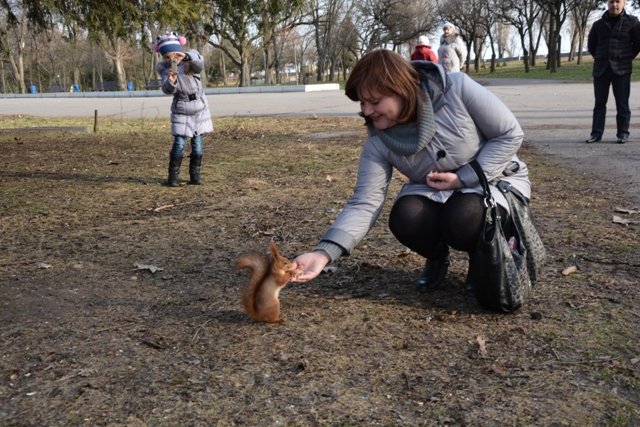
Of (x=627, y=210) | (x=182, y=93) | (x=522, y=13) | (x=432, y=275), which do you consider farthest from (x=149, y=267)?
(x=522, y=13)

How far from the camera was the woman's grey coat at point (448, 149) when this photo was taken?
8.55 ft

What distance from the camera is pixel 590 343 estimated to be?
2400mm

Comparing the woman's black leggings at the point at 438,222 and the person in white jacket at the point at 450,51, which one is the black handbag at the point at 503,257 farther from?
the person in white jacket at the point at 450,51

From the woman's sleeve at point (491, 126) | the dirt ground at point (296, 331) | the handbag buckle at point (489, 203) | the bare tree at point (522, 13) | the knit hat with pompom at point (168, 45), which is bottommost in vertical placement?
the dirt ground at point (296, 331)

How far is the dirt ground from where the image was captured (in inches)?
79.7

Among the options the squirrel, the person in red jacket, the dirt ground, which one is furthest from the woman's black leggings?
the person in red jacket

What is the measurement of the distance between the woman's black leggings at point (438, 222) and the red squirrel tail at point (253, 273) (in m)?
0.67

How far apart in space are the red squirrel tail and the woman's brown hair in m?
0.73

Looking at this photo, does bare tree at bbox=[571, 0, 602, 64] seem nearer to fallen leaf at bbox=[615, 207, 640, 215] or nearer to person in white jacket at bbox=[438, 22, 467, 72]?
person in white jacket at bbox=[438, 22, 467, 72]

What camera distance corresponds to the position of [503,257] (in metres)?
2.54

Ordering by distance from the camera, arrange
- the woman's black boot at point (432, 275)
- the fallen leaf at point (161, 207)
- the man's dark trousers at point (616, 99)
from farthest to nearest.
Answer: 1. the man's dark trousers at point (616, 99)
2. the fallen leaf at point (161, 207)
3. the woman's black boot at point (432, 275)

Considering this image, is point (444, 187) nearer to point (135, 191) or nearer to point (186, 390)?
point (186, 390)

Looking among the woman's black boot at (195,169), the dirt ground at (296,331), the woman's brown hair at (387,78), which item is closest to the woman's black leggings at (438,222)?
the dirt ground at (296,331)

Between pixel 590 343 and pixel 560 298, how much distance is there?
482 mm
